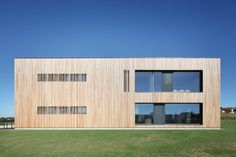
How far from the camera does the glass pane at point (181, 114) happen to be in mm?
23031

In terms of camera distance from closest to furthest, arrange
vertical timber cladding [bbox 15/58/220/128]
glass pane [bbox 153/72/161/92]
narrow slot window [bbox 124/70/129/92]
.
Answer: vertical timber cladding [bbox 15/58/220/128] < narrow slot window [bbox 124/70/129/92] < glass pane [bbox 153/72/161/92]

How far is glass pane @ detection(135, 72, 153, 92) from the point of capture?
75.3 ft

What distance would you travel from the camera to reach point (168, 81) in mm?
23094

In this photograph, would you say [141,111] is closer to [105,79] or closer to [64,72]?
[105,79]

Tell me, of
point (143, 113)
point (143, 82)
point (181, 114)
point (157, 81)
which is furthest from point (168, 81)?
point (143, 113)

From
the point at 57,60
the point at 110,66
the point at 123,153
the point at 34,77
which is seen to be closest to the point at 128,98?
the point at 110,66

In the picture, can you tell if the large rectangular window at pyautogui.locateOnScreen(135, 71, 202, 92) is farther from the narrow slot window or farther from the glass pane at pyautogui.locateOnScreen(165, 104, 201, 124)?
the glass pane at pyautogui.locateOnScreen(165, 104, 201, 124)

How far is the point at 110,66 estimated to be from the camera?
2288 centimetres

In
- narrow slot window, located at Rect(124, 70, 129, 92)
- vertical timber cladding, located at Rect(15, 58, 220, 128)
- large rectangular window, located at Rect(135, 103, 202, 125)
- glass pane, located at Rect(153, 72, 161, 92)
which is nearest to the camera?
vertical timber cladding, located at Rect(15, 58, 220, 128)

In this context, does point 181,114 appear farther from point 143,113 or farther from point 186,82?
point 143,113

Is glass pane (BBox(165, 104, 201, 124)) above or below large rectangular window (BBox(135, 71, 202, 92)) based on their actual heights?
below

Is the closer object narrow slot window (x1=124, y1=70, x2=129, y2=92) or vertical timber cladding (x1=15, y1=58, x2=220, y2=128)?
vertical timber cladding (x1=15, y1=58, x2=220, y2=128)

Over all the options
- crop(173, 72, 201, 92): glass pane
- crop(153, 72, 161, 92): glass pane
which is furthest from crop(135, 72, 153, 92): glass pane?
crop(173, 72, 201, 92): glass pane

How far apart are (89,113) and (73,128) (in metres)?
1.94
